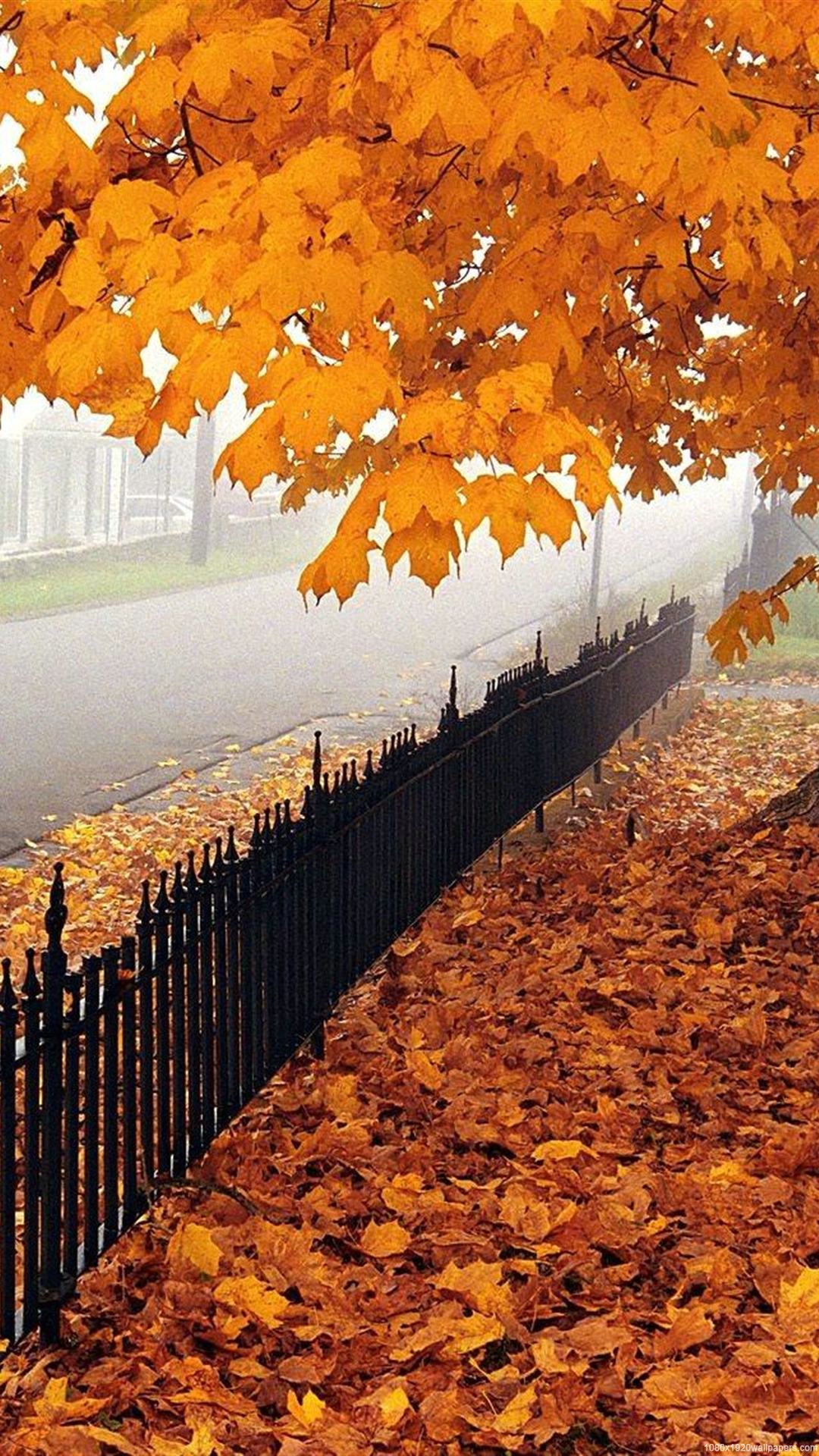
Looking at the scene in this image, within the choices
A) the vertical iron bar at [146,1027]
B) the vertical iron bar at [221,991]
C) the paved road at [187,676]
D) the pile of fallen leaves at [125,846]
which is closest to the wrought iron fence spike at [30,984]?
the vertical iron bar at [146,1027]

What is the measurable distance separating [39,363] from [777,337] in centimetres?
420

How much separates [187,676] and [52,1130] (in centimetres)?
1743

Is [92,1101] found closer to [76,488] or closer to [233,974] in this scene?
[233,974]

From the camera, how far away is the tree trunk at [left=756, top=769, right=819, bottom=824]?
905 cm

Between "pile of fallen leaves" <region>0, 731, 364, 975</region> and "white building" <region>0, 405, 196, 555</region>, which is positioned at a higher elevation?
"white building" <region>0, 405, 196, 555</region>

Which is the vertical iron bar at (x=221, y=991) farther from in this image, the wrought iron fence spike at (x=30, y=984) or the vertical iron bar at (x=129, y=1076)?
the wrought iron fence spike at (x=30, y=984)

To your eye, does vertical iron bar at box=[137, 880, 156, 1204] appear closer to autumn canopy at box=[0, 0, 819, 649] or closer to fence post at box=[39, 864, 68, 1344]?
fence post at box=[39, 864, 68, 1344]

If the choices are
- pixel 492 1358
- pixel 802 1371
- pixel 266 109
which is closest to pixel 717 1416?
pixel 802 1371

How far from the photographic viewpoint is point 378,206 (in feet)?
12.6

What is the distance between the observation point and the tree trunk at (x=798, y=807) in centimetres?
905

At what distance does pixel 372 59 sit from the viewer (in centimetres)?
327

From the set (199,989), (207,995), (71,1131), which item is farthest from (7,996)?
(199,989)

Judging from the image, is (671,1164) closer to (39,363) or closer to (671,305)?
(39,363)

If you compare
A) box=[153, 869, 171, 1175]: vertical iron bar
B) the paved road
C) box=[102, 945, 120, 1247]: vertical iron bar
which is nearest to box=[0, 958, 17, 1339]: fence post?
box=[102, 945, 120, 1247]: vertical iron bar
